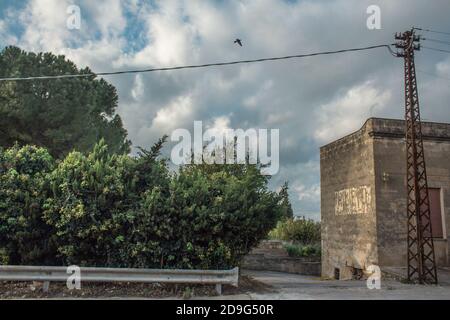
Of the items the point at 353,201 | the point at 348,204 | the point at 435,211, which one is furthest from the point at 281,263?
the point at 435,211

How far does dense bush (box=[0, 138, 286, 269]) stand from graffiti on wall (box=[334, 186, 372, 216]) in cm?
1035

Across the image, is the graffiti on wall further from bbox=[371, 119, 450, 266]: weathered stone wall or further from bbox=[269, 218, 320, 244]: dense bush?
bbox=[269, 218, 320, 244]: dense bush

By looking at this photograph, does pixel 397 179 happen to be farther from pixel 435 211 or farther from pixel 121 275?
pixel 121 275

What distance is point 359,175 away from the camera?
20109 millimetres

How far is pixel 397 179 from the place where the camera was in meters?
18.9

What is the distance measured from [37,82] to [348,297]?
73.7 feet

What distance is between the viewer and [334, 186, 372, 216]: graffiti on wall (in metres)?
19.2

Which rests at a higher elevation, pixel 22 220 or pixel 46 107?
pixel 46 107

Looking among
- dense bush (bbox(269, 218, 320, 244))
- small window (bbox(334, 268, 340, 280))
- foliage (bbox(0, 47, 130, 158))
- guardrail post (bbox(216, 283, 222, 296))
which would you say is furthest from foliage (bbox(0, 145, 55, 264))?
dense bush (bbox(269, 218, 320, 244))

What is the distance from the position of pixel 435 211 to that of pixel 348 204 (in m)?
4.07

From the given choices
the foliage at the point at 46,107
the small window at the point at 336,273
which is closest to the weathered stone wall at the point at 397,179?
the small window at the point at 336,273

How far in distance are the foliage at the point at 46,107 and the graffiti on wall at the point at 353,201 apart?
1499cm

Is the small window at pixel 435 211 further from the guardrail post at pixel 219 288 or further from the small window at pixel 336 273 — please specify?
the guardrail post at pixel 219 288
